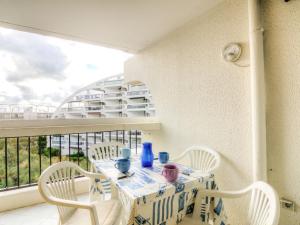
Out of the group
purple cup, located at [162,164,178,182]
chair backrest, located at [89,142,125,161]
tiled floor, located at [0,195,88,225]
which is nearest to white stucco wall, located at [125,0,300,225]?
chair backrest, located at [89,142,125,161]

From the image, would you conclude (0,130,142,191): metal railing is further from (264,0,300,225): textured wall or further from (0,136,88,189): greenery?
(264,0,300,225): textured wall

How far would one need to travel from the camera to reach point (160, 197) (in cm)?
115

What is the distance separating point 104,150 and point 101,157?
3.6 inches

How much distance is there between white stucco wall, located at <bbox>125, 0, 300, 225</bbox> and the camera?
5.30ft

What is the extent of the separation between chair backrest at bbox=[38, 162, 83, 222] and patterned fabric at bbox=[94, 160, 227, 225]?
265 millimetres

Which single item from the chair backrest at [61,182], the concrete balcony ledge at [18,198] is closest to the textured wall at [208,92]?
the chair backrest at [61,182]

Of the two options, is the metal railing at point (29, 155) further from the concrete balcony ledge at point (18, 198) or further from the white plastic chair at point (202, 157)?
the white plastic chair at point (202, 157)

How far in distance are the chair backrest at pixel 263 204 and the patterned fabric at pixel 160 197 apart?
0.28 meters

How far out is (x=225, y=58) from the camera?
6.73ft

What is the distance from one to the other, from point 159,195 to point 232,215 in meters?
1.36

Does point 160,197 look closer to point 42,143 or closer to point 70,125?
point 70,125

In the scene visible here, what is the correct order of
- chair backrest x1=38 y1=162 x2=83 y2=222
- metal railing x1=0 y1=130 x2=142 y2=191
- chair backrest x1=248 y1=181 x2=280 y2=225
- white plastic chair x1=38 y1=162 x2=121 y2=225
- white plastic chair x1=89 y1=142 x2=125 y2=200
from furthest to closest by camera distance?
metal railing x1=0 y1=130 x2=142 y2=191 < white plastic chair x1=89 y1=142 x2=125 y2=200 < chair backrest x1=38 y1=162 x2=83 y2=222 < white plastic chair x1=38 y1=162 x2=121 y2=225 < chair backrest x1=248 y1=181 x2=280 y2=225

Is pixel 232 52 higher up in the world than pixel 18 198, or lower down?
higher up

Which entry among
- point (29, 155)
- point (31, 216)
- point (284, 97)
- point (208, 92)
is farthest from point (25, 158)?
point (284, 97)
